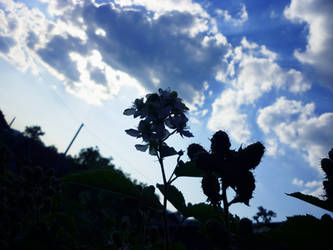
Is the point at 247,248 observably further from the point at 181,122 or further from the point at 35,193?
the point at 35,193

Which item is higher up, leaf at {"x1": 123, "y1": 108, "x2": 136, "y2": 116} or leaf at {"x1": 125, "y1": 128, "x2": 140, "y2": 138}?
leaf at {"x1": 123, "y1": 108, "x2": 136, "y2": 116}

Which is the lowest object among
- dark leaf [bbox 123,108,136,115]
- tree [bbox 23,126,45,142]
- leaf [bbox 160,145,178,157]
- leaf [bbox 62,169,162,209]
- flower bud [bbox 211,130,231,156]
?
leaf [bbox 62,169,162,209]

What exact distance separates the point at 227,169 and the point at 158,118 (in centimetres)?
91

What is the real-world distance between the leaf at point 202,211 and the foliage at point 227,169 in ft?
0.39

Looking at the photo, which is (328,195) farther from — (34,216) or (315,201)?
(34,216)

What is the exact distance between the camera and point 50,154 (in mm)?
53000

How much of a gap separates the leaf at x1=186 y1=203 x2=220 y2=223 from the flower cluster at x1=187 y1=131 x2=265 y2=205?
136 mm

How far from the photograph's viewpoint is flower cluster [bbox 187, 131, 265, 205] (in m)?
1.60

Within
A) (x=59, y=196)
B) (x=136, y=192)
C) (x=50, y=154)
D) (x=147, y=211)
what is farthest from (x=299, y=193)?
(x=50, y=154)

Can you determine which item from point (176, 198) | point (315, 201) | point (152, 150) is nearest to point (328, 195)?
point (315, 201)

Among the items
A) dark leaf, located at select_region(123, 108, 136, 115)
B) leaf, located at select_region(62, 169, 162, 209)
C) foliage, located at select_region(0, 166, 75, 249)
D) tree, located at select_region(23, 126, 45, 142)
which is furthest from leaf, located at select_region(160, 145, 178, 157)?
tree, located at select_region(23, 126, 45, 142)

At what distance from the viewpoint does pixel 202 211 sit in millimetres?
1821

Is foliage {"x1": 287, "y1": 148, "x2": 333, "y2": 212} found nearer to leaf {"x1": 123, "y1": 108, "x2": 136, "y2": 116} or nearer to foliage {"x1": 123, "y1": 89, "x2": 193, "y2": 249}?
foliage {"x1": 123, "y1": 89, "x2": 193, "y2": 249}

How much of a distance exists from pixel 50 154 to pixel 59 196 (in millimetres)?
54472
